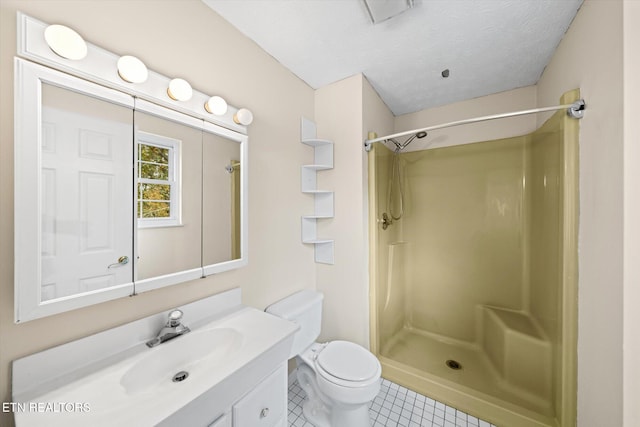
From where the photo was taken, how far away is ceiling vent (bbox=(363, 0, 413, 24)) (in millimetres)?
1088

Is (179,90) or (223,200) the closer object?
(179,90)

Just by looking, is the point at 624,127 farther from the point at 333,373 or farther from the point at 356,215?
the point at 333,373

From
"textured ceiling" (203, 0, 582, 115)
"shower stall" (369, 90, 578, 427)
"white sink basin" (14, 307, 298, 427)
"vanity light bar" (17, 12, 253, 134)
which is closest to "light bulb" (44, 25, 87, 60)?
"vanity light bar" (17, 12, 253, 134)

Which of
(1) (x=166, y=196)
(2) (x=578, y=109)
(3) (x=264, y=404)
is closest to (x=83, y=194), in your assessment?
(1) (x=166, y=196)

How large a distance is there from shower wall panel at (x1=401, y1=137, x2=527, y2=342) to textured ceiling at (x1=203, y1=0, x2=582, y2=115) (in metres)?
0.63

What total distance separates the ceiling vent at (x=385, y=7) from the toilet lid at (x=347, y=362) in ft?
6.20

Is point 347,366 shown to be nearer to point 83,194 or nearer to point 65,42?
point 83,194

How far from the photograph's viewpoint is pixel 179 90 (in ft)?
3.13

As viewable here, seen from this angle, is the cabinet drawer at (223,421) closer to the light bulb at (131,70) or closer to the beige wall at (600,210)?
the light bulb at (131,70)

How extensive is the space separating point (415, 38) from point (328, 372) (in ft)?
A: 6.59

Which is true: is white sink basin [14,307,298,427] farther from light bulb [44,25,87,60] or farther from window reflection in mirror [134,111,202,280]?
light bulb [44,25,87,60]

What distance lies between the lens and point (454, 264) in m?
2.16

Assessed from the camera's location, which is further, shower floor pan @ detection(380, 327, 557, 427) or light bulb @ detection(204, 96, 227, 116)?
shower floor pan @ detection(380, 327, 557, 427)

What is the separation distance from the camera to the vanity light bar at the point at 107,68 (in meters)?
0.66
